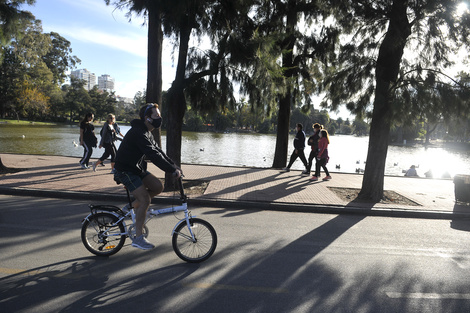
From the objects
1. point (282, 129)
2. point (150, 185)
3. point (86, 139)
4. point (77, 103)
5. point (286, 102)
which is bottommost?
point (150, 185)

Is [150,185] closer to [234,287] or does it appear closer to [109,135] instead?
[234,287]

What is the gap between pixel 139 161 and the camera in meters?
4.11

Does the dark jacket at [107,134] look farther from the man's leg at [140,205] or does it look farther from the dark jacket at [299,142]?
the man's leg at [140,205]

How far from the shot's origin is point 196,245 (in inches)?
166

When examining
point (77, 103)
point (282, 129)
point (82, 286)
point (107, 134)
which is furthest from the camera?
point (77, 103)

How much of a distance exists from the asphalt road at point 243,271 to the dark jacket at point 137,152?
126 centimetres

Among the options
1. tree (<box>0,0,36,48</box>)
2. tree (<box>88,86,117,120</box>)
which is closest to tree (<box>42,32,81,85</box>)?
tree (<box>88,86,117,120</box>)

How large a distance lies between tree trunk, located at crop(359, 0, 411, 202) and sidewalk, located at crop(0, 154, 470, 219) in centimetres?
91

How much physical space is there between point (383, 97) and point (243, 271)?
646 centimetres

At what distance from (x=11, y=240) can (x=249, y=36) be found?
7191mm

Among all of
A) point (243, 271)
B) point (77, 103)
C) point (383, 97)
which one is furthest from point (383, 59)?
point (77, 103)

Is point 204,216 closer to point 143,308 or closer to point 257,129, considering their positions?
point 143,308

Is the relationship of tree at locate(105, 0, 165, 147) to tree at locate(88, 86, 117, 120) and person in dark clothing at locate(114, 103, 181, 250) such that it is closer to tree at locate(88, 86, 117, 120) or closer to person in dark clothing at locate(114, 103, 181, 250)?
person in dark clothing at locate(114, 103, 181, 250)

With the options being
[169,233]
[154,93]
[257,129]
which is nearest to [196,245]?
[169,233]
